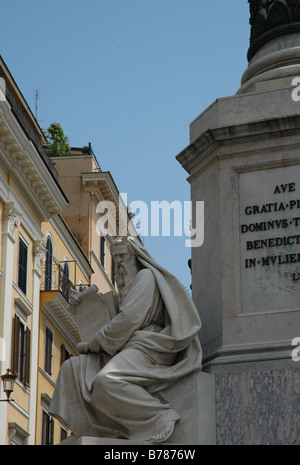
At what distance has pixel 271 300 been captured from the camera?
10633mm

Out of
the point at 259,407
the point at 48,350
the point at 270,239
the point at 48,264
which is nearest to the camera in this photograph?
the point at 259,407

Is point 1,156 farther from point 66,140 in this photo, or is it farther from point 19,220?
point 66,140

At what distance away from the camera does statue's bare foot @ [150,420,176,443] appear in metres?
9.68

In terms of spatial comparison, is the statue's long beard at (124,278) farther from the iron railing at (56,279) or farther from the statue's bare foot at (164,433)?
the iron railing at (56,279)

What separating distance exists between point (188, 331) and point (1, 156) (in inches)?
925

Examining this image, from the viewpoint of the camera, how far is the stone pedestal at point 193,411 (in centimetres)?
986

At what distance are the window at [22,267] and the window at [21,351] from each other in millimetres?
1224

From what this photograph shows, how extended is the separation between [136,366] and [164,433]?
0.73 meters

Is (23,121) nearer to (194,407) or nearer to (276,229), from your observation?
(276,229)

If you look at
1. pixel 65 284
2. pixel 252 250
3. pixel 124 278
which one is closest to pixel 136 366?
pixel 124 278

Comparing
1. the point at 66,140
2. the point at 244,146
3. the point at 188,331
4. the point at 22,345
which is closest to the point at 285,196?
the point at 244,146

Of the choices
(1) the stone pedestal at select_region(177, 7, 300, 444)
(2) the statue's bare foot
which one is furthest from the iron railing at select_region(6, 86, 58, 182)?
(2) the statue's bare foot

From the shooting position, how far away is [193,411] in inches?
395

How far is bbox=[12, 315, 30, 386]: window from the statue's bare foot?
23165 millimetres
